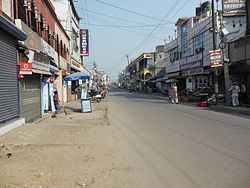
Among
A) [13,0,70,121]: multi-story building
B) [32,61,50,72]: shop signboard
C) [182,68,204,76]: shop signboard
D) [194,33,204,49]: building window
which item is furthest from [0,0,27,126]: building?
[194,33,204,49]: building window

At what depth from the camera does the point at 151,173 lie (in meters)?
4.14

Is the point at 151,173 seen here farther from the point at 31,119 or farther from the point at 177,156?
the point at 31,119

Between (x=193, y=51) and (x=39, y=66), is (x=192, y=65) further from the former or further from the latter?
(x=39, y=66)

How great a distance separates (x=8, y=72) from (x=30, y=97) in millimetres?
2631

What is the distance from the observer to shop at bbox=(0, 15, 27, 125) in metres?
7.06

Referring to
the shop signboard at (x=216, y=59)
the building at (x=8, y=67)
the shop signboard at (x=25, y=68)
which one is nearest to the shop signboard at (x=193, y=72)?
the shop signboard at (x=216, y=59)

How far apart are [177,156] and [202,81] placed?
74.0 ft

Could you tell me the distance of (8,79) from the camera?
760 centimetres

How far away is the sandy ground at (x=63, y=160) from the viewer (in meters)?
3.76

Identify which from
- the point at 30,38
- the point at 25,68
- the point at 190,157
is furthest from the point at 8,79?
the point at 190,157

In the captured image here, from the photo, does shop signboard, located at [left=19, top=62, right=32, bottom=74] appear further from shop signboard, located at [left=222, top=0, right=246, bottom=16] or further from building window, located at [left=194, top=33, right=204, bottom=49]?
building window, located at [left=194, top=33, right=204, bottom=49]

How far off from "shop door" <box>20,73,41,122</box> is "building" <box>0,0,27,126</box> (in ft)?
2.14

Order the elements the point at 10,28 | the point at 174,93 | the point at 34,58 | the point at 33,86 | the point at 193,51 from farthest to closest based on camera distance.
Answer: the point at 193,51, the point at 174,93, the point at 33,86, the point at 34,58, the point at 10,28

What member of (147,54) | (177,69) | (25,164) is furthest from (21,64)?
(147,54)
